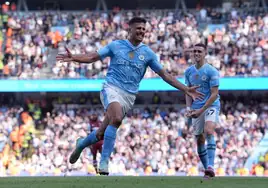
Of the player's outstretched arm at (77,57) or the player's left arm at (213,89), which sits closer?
the player's outstretched arm at (77,57)

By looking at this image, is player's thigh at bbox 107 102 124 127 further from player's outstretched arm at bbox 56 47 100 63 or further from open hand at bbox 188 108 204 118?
open hand at bbox 188 108 204 118

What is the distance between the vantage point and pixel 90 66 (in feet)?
90.5

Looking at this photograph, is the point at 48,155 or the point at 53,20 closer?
the point at 48,155

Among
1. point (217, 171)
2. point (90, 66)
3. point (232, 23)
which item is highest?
point (232, 23)

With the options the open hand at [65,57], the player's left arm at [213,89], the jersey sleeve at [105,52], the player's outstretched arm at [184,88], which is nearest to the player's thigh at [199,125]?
the player's left arm at [213,89]

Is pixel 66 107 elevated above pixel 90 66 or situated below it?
below

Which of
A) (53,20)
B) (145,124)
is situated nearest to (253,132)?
(145,124)

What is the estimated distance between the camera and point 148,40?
93.4 feet

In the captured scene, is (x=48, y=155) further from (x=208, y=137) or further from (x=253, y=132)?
(x=208, y=137)

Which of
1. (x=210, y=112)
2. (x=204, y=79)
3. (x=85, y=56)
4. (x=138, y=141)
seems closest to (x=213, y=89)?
(x=204, y=79)

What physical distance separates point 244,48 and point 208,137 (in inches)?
636

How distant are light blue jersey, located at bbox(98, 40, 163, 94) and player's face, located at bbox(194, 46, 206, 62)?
1.53 m

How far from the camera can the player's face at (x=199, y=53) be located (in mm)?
11695

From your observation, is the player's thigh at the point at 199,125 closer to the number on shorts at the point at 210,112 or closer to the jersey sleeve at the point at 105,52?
the number on shorts at the point at 210,112
